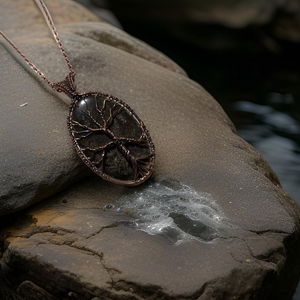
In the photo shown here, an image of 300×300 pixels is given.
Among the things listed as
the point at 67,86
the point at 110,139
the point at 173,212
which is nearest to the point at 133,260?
the point at 173,212

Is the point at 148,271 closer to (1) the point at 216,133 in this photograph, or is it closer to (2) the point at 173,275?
(2) the point at 173,275

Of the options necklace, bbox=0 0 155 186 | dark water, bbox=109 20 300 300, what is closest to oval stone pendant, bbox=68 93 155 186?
necklace, bbox=0 0 155 186

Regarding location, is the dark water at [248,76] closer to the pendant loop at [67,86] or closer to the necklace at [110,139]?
the necklace at [110,139]

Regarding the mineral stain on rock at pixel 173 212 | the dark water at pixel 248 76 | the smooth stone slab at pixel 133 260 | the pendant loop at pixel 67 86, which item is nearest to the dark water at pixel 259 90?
the dark water at pixel 248 76

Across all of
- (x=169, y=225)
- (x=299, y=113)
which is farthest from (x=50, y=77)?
(x=299, y=113)

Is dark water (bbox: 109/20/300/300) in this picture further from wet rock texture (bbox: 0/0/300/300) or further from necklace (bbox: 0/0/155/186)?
necklace (bbox: 0/0/155/186)

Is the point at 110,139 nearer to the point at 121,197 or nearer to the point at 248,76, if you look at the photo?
the point at 121,197
